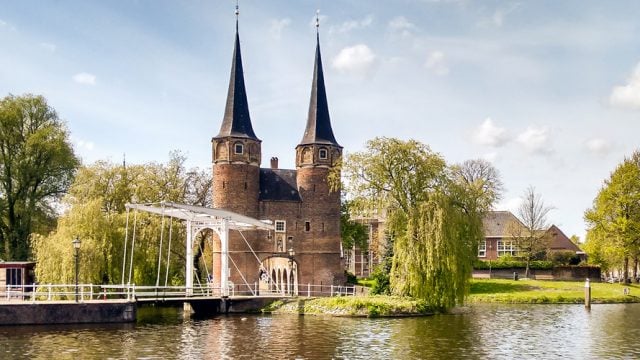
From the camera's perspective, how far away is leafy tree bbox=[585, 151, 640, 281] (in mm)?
46250

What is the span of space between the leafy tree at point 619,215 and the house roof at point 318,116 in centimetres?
2011

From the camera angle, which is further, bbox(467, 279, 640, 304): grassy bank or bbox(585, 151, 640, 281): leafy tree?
bbox(585, 151, 640, 281): leafy tree

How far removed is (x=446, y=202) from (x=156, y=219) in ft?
53.6

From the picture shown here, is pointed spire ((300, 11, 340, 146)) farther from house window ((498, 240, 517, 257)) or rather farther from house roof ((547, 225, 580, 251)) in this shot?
house roof ((547, 225, 580, 251))

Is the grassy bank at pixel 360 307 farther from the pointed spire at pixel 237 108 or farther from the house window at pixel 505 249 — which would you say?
the house window at pixel 505 249

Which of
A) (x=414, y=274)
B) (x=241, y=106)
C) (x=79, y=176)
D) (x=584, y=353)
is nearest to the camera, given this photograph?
(x=584, y=353)

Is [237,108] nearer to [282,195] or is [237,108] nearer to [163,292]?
[282,195]

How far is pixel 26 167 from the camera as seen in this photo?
42.6 meters

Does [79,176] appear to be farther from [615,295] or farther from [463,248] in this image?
[615,295]

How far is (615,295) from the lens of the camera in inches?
1667

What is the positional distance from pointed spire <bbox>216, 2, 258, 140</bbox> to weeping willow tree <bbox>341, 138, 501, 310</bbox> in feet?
27.0

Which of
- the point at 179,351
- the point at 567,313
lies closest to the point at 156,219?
A: the point at 179,351

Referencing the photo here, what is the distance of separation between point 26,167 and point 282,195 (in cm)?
1615

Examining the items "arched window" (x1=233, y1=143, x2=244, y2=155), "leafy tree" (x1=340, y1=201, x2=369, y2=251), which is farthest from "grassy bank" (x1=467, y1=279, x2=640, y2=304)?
"arched window" (x1=233, y1=143, x2=244, y2=155)
